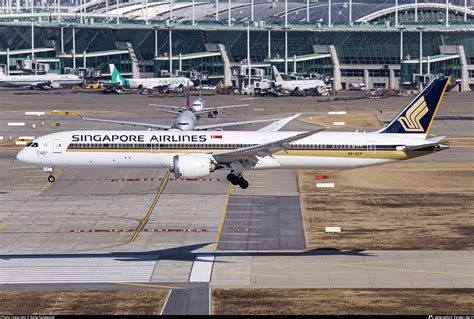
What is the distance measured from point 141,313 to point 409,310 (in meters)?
21.3

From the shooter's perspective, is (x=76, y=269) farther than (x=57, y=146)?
No

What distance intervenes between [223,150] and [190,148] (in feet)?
11.0

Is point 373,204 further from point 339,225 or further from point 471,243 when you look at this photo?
point 471,243

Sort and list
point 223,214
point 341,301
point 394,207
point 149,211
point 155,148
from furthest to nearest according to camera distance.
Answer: point 394,207 → point 149,211 → point 223,214 → point 155,148 → point 341,301

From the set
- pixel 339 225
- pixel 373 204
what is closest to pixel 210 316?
pixel 339 225

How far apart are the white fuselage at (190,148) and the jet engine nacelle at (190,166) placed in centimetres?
435

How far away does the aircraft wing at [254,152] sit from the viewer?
3878 inches

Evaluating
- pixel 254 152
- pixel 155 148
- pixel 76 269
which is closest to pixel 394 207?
pixel 254 152

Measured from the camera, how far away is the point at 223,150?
105 meters

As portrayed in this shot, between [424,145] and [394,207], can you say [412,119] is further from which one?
[394,207]

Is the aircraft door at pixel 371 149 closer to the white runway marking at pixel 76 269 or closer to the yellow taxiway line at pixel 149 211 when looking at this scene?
the white runway marking at pixel 76 269

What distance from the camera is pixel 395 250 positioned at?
10250cm

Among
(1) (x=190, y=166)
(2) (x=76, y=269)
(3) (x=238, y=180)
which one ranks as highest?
(1) (x=190, y=166)

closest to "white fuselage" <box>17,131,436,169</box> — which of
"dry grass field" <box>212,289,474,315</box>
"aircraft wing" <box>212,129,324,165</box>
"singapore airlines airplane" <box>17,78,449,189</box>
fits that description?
"singapore airlines airplane" <box>17,78,449,189</box>
